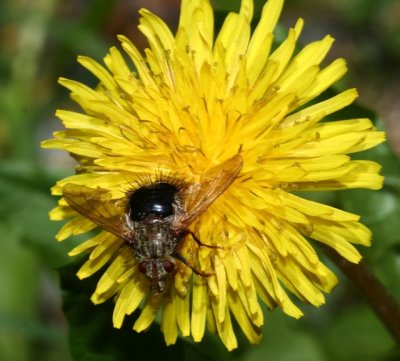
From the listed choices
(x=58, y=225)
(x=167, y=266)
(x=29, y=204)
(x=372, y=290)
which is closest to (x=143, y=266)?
(x=167, y=266)

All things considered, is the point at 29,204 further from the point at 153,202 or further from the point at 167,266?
the point at 167,266

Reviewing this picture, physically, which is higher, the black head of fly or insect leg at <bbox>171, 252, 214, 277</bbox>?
the black head of fly

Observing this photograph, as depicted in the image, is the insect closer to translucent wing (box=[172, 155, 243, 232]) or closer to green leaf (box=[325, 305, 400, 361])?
translucent wing (box=[172, 155, 243, 232])

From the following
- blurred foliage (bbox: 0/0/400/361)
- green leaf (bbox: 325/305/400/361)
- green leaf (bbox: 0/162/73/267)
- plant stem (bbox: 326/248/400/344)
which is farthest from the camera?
green leaf (bbox: 325/305/400/361)

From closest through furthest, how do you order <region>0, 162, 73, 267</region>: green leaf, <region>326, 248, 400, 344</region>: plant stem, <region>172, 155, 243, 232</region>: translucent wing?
<region>172, 155, 243, 232</region>: translucent wing
<region>326, 248, 400, 344</region>: plant stem
<region>0, 162, 73, 267</region>: green leaf

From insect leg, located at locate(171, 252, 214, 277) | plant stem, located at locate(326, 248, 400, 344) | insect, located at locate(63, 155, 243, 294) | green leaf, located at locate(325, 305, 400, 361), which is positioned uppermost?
insect, located at locate(63, 155, 243, 294)

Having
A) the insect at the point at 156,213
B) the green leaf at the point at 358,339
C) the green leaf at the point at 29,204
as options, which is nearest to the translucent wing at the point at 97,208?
the insect at the point at 156,213

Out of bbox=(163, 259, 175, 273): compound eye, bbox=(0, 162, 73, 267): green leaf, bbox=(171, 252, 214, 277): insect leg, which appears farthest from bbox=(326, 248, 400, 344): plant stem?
bbox=(0, 162, 73, 267): green leaf

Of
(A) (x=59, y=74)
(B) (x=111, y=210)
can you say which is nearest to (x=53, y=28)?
(A) (x=59, y=74)

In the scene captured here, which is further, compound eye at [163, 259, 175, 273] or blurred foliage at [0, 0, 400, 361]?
blurred foliage at [0, 0, 400, 361]
